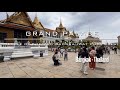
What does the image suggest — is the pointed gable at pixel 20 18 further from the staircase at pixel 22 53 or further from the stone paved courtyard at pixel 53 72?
the stone paved courtyard at pixel 53 72


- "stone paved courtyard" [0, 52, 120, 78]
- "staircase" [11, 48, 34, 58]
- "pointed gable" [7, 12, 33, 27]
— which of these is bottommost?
"stone paved courtyard" [0, 52, 120, 78]

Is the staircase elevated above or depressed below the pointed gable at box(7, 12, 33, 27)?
below

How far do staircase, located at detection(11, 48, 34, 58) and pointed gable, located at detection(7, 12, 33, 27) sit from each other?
5381mm

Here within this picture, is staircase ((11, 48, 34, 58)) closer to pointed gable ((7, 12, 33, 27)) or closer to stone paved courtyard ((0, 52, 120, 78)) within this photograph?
stone paved courtyard ((0, 52, 120, 78))

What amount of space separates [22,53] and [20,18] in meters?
7.27

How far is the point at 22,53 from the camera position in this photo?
1358 centimetres

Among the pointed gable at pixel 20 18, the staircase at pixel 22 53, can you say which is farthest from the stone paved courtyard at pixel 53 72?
the pointed gable at pixel 20 18

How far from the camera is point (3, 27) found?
15.8m

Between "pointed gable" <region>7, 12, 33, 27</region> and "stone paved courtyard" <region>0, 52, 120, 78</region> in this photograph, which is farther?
"pointed gable" <region>7, 12, 33, 27</region>

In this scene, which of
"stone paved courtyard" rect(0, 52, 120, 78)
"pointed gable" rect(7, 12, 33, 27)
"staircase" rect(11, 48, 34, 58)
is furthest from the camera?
"pointed gable" rect(7, 12, 33, 27)

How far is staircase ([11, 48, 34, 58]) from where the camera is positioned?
12.6m

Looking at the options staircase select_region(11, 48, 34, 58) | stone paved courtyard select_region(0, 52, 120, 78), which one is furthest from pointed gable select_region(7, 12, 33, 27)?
stone paved courtyard select_region(0, 52, 120, 78)
